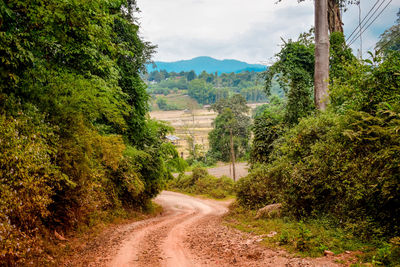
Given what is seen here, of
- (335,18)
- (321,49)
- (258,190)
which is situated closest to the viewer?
(258,190)

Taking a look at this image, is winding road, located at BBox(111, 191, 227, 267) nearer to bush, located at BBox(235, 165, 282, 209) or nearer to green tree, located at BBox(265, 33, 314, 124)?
bush, located at BBox(235, 165, 282, 209)

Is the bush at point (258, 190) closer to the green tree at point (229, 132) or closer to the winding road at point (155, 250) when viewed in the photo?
the winding road at point (155, 250)

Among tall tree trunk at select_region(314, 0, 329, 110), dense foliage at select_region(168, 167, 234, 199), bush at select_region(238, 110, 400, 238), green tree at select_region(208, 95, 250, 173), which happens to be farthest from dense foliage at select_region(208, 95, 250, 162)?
bush at select_region(238, 110, 400, 238)

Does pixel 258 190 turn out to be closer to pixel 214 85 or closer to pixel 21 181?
pixel 21 181

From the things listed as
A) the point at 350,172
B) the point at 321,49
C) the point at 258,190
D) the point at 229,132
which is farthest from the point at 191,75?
the point at 350,172

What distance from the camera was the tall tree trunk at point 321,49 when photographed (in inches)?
585

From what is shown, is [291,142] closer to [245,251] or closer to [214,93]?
[245,251]

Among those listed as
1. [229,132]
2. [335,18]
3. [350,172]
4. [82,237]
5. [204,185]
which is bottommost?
[204,185]

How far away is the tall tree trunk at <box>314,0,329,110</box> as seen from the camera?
14.9 metres

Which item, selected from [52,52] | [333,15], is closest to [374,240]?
[52,52]

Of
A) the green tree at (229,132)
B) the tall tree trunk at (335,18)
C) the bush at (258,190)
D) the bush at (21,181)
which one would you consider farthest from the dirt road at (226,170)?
the bush at (21,181)

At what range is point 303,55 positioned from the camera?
19.0m

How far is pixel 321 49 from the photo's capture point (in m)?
15.0

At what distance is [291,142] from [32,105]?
9.38m
